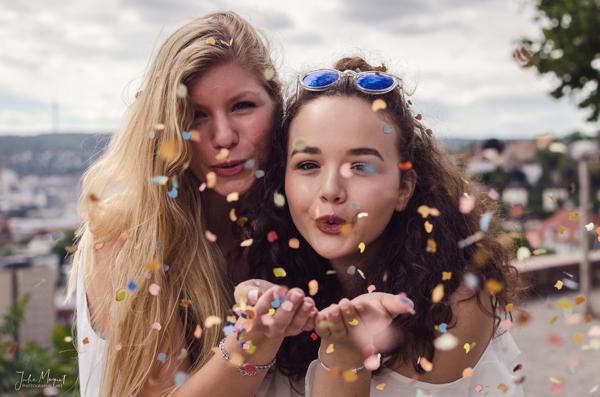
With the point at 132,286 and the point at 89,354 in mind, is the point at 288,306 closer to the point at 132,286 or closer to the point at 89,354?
the point at 132,286

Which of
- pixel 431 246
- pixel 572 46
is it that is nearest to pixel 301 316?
pixel 431 246

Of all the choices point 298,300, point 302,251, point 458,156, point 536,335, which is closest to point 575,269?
point 536,335

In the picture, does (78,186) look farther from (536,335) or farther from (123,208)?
(536,335)

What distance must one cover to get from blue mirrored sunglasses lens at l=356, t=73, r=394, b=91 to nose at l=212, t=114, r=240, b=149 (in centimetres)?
49

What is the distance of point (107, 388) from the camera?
242cm

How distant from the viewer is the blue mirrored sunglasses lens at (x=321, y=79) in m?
2.34

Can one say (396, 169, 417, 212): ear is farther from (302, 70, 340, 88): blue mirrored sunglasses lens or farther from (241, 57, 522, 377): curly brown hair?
(302, 70, 340, 88): blue mirrored sunglasses lens

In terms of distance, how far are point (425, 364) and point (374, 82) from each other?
0.98 metres

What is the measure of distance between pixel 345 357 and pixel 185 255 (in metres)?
0.88

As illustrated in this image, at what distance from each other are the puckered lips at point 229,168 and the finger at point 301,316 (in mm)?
854

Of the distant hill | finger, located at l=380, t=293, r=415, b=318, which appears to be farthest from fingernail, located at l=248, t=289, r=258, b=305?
the distant hill

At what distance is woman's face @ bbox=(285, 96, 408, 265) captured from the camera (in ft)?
6.81

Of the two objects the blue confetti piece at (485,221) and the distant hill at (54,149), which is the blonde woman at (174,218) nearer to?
the distant hill at (54,149)

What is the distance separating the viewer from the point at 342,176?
2.08 metres
